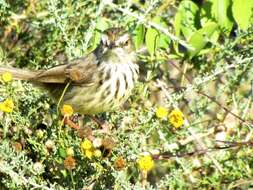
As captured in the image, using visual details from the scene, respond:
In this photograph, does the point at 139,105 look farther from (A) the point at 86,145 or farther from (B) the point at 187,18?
(A) the point at 86,145

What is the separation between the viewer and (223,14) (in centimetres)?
501

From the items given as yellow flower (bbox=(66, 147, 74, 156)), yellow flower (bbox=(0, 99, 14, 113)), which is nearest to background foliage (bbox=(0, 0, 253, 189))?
yellow flower (bbox=(66, 147, 74, 156))

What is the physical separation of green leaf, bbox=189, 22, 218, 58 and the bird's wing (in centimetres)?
74

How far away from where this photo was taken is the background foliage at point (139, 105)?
3926mm

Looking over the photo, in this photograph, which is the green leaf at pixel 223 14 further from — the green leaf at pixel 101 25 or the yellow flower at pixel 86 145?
the yellow flower at pixel 86 145

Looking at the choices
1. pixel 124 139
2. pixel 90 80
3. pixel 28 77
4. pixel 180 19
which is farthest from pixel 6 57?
pixel 124 139

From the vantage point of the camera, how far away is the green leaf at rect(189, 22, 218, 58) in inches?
195

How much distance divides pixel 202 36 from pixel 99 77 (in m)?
0.93

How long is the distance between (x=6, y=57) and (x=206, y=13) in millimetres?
1402

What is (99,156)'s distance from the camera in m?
3.76

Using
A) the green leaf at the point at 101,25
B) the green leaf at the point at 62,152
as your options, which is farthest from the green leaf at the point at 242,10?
the green leaf at the point at 62,152

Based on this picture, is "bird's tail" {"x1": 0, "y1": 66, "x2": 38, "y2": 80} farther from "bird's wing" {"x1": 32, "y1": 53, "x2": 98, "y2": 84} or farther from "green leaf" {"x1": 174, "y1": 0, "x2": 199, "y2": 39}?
"green leaf" {"x1": 174, "y1": 0, "x2": 199, "y2": 39}

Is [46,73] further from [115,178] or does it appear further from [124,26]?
[115,178]

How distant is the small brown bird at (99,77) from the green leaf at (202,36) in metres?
0.53
